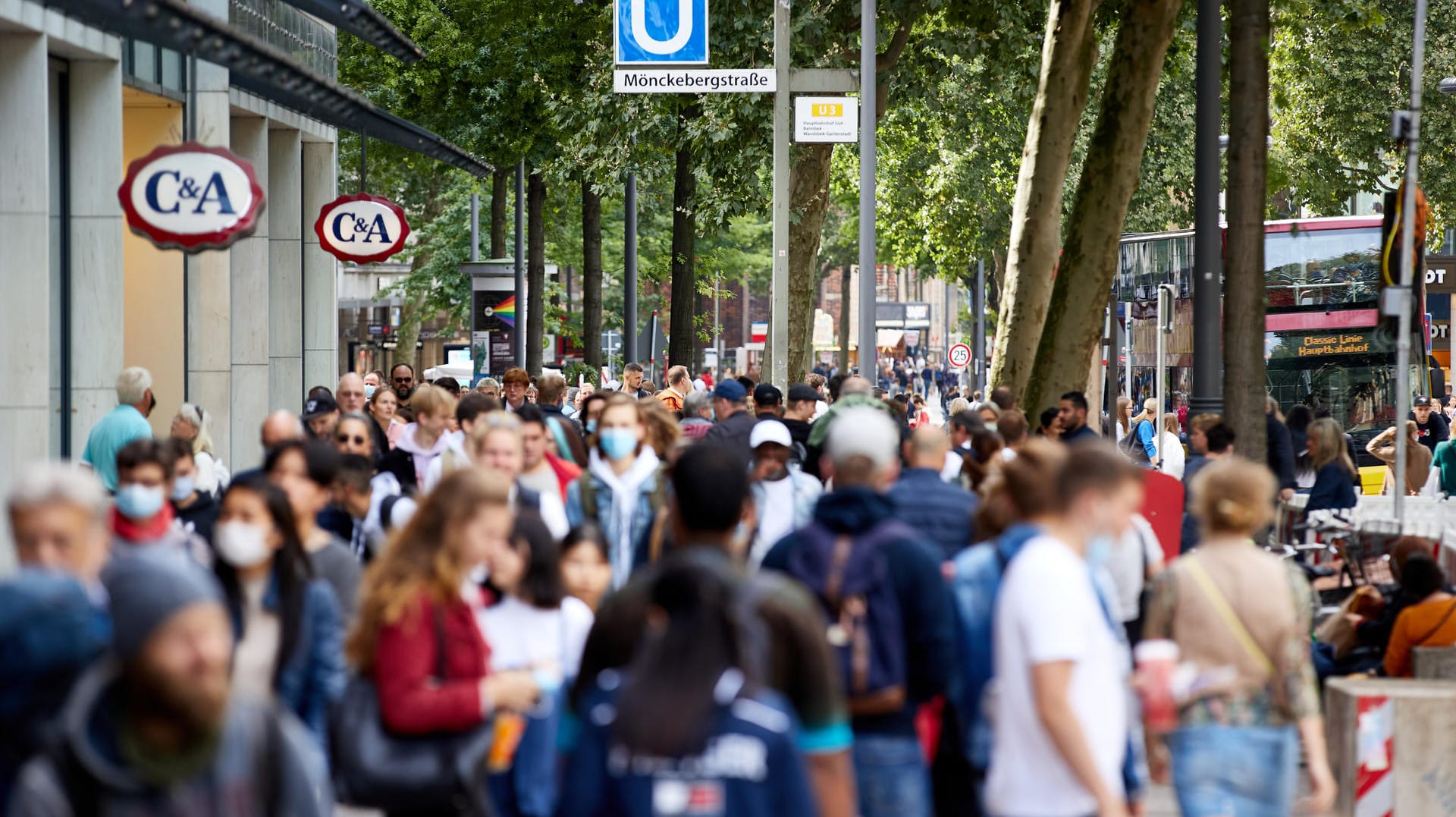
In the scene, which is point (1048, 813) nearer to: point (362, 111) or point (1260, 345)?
point (1260, 345)

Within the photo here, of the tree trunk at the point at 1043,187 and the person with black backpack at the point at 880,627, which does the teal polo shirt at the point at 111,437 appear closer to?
the person with black backpack at the point at 880,627

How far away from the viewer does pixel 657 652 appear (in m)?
3.58

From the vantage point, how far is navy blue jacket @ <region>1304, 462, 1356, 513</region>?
12914 millimetres

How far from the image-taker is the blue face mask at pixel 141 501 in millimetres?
6723

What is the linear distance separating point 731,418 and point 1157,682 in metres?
6.17

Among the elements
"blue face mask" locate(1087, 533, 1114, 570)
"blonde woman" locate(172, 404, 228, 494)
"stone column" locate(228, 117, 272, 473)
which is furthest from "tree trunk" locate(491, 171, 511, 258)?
"blue face mask" locate(1087, 533, 1114, 570)

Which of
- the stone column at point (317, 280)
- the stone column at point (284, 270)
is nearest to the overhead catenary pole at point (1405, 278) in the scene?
the stone column at point (284, 270)

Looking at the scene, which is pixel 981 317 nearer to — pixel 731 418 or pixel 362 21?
pixel 362 21

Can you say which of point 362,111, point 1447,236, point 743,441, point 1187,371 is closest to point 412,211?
point 1447,236

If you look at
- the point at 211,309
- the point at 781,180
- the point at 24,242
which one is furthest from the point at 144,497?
the point at 781,180

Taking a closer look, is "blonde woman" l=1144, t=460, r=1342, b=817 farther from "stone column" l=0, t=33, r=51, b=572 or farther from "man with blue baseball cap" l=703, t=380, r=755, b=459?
"stone column" l=0, t=33, r=51, b=572

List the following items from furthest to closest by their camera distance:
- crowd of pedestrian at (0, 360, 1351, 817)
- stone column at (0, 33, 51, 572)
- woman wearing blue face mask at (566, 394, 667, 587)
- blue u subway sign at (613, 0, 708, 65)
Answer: blue u subway sign at (613, 0, 708, 65) < stone column at (0, 33, 51, 572) < woman wearing blue face mask at (566, 394, 667, 587) < crowd of pedestrian at (0, 360, 1351, 817)

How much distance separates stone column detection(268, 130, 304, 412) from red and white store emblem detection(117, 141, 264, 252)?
352 inches

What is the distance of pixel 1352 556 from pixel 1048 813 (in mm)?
6681
